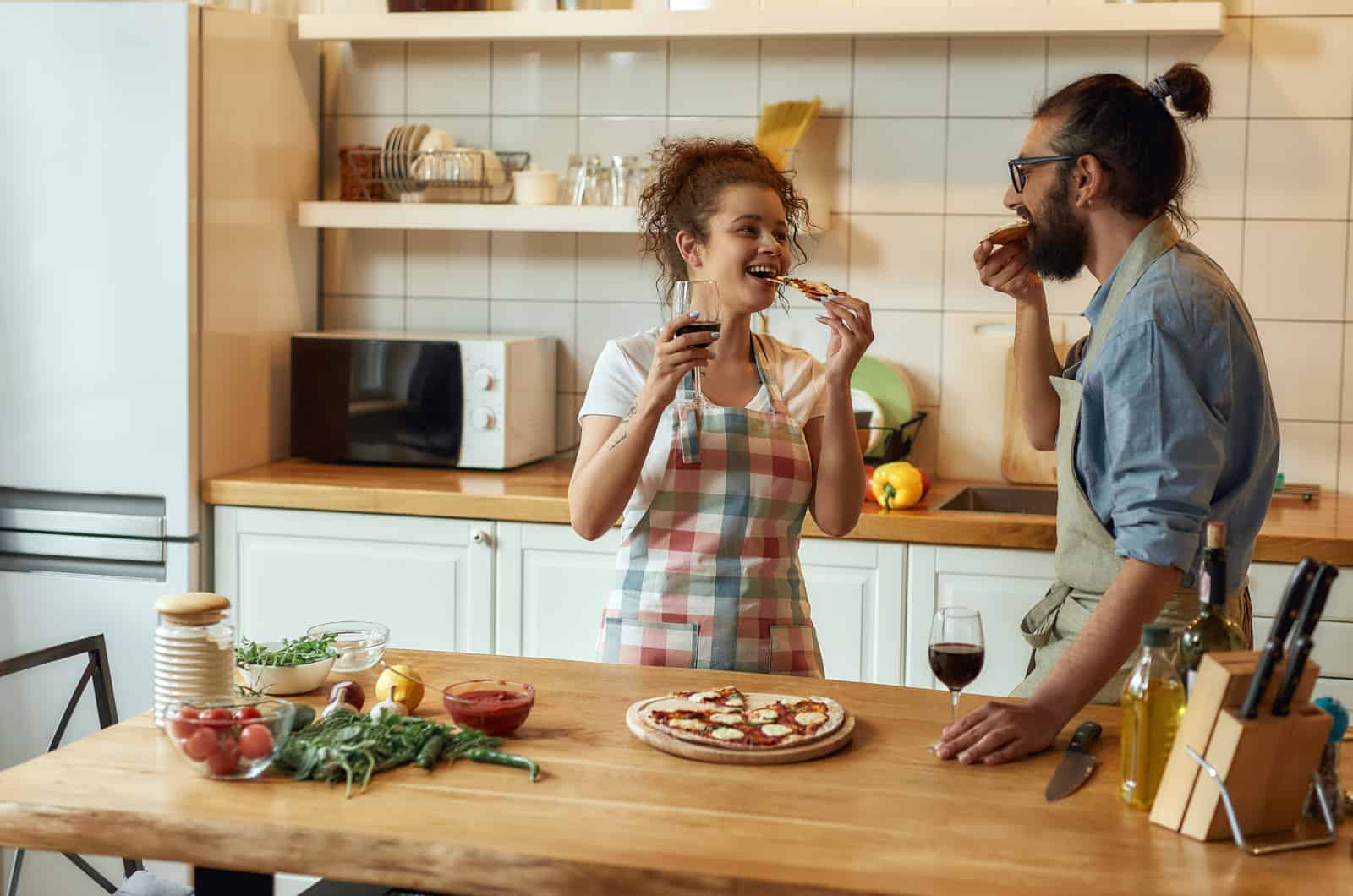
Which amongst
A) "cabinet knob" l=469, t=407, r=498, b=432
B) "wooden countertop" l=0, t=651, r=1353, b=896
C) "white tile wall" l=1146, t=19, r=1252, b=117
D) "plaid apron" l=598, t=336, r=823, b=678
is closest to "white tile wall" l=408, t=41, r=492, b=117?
"cabinet knob" l=469, t=407, r=498, b=432

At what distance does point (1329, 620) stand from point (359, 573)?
201 centimetres

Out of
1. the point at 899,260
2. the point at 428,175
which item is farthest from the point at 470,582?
the point at 899,260

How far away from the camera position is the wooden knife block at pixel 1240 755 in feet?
Answer: 4.27

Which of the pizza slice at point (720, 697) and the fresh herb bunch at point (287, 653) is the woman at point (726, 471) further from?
the fresh herb bunch at point (287, 653)

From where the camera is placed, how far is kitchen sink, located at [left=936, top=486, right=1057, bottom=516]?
3.31m

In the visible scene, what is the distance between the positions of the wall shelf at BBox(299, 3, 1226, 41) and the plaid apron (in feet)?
4.52

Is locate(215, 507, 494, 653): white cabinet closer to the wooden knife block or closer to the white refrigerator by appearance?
the white refrigerator

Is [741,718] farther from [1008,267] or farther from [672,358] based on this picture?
[1008,267]

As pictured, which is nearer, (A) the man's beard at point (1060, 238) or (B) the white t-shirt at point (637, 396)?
(A) the man's beard at point (1060, 238)

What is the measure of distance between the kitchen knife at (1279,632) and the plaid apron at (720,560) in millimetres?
886

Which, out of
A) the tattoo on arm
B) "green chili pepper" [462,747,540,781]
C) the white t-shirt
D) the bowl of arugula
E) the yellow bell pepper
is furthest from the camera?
the yellow bell pepper

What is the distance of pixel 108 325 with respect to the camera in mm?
3205

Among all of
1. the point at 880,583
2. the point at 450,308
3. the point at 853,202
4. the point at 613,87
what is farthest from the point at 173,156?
the point at 880,583

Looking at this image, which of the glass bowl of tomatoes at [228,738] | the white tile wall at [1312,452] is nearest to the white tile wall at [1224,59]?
the white tile wall at [1312,452]
